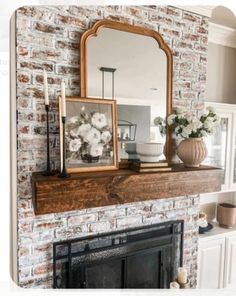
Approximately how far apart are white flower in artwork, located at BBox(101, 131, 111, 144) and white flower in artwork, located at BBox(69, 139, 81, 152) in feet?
0.53

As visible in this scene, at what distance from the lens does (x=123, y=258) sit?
1846mm

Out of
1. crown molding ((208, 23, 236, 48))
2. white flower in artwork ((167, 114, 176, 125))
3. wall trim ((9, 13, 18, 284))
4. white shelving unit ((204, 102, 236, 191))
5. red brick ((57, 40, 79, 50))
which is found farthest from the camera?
crown molding ((208, 23, 236, 48))

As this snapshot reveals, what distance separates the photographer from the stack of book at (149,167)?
169cm

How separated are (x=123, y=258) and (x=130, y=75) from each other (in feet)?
4.25

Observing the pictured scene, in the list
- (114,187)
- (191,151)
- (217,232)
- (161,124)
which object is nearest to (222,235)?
(217,232)

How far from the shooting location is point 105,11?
1.71 metres

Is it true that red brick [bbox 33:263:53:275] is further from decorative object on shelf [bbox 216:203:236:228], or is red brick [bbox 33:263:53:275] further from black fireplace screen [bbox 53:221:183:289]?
decorative object on shelf [bbox 216:203:236:228]

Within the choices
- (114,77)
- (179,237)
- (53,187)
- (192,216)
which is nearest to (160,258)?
(179,237)

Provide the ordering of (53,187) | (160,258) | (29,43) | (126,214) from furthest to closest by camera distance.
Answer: (160,258) → (126,214) → (29,43) → (53,187)

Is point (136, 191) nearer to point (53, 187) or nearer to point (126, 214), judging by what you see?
point (126, 214)

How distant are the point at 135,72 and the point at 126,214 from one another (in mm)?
1015

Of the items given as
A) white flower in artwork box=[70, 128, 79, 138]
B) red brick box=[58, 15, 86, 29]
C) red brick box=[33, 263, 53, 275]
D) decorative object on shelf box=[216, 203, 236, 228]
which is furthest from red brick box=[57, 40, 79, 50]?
decorative object on shelf box=[216, 203, 236, 228]

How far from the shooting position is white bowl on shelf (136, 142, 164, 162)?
1.75 meters

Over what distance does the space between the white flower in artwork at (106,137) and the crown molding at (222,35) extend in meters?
1.75
